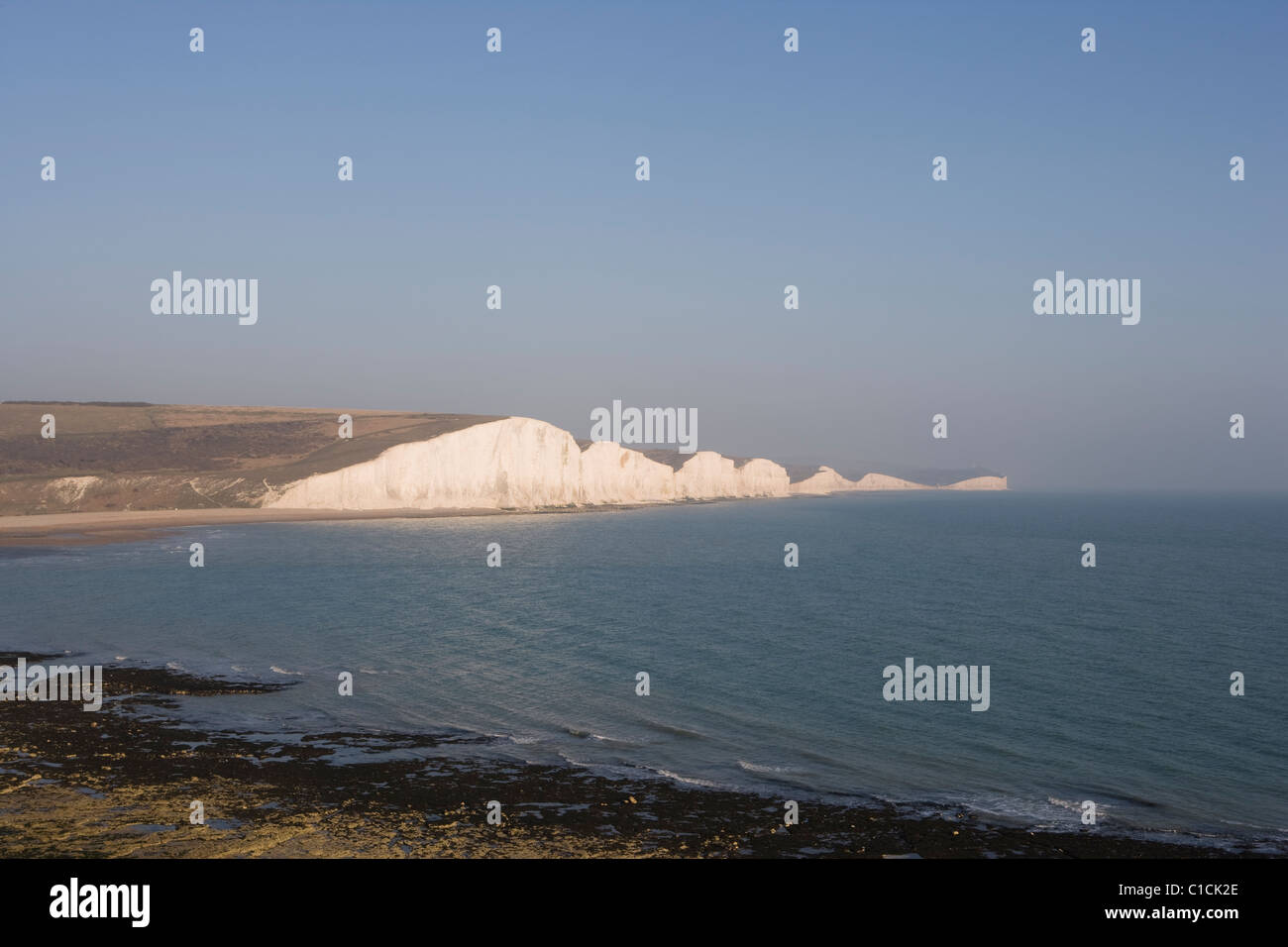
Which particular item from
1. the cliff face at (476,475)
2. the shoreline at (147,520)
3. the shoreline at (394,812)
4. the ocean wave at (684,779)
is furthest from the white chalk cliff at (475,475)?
the ocean wave at (684,779)

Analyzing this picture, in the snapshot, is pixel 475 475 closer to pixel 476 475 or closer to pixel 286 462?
pixel 476 475

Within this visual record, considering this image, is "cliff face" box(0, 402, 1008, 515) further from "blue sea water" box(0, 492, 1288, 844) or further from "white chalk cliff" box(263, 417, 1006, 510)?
"blue sea water" box(0, 492, 1288, 844)

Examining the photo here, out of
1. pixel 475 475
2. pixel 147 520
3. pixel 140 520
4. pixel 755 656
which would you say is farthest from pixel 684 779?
pixel 475 475

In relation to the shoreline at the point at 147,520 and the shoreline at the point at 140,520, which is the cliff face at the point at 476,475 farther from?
the shoreline at the point at 140,520
